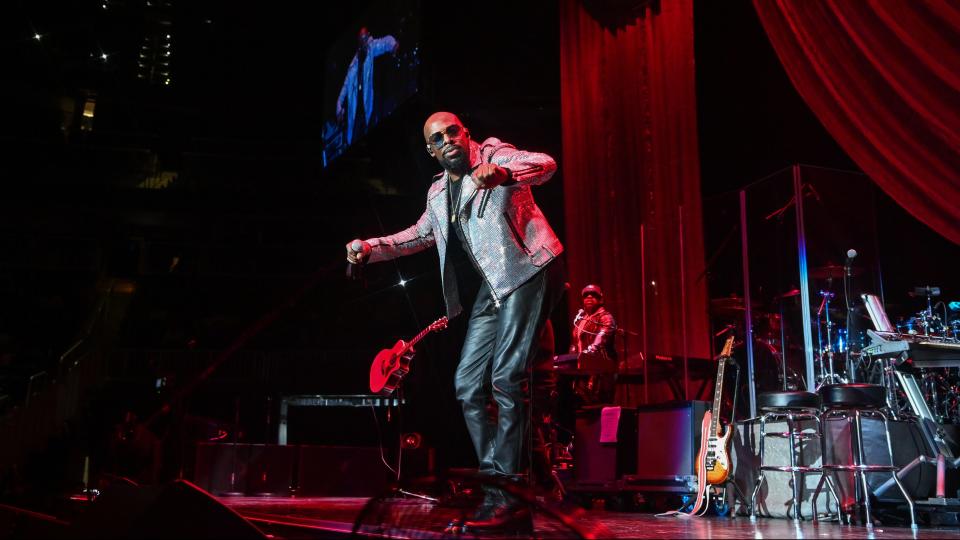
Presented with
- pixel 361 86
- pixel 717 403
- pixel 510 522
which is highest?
pixel 361 86

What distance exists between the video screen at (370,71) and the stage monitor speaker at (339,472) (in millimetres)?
4336

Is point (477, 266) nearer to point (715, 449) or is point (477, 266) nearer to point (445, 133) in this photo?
point (445, 133)

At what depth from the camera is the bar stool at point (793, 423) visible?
469 centimetres

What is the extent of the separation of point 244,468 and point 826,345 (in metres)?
6.01

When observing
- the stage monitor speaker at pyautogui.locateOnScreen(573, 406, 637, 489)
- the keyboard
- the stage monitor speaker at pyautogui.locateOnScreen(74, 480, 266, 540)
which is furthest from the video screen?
the stage monitor speaker at pyautogui.locateOnScreen(74, 480, 266, 540)

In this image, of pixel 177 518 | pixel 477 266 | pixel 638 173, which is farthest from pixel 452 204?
pixel 638 173

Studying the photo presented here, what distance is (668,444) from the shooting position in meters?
5.73

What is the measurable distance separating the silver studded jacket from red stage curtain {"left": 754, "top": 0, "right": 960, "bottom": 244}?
1387 mm

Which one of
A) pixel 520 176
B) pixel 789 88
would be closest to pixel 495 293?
pixel 520 176

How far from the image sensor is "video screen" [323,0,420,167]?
1016 centimetres

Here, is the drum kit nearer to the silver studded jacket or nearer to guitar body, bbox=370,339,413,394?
guitar body, bbox=370,339,413,394

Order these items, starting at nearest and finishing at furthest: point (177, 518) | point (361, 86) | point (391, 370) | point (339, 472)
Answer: point (177, 518) < point (391, 370) < point (339, 472) < point (361, 86)

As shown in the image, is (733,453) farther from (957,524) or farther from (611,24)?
(611,24)

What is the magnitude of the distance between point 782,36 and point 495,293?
7.37 ft
